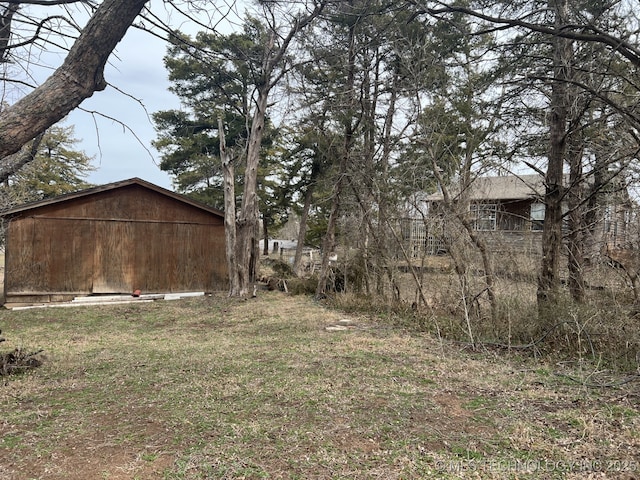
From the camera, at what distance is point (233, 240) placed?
11.8 meters

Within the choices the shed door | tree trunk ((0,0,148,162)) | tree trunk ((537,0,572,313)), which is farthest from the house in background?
the shed door

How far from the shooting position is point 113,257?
11.5m

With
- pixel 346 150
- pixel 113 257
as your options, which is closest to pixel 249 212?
pixel 346 150

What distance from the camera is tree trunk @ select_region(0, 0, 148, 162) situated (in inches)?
81.4

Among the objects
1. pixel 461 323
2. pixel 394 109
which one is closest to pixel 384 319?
pixel 461 323

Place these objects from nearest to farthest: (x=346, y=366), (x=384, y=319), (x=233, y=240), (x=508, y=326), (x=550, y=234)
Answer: (x=346, y=366) < (x=508, y=326) < (x=550, y=234) < (x=384, y=319) < (x=233, y=240)

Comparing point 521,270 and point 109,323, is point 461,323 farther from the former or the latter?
point 109,323

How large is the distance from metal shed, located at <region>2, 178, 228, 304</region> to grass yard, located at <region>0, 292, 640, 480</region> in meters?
5.58

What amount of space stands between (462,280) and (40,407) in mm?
5411

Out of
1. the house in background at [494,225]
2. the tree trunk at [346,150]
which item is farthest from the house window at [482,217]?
the tree trunk at [346,150]

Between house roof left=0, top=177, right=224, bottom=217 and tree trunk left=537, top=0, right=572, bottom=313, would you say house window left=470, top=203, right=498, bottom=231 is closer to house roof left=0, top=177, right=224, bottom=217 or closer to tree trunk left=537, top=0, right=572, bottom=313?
tree trunk left=537, top=0, right=572, bottom=313

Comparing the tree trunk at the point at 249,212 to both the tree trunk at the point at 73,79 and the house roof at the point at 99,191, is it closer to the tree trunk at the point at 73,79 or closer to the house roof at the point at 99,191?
the house roof at the point at 99,191

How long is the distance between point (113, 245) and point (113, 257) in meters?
0.34

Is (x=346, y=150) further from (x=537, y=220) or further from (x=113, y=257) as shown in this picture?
(x=113, y=257)
